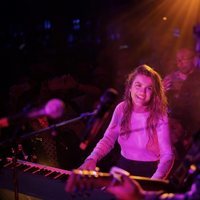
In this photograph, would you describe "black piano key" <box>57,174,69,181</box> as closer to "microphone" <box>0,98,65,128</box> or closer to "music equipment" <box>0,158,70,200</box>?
"music equipment" <box>0,158,70,200</box>

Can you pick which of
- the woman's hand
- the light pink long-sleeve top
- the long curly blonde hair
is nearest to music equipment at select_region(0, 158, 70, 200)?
the woman's hand

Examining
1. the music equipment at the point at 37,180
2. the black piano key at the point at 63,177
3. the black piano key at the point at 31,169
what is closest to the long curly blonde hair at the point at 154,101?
the black piano key at the point at 63,177

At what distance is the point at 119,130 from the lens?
13.9ft

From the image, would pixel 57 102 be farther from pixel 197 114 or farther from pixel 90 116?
pixel 197 114

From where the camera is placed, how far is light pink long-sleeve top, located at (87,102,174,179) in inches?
151

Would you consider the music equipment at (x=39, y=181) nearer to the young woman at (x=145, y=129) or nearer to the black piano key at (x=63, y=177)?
the black piano key at (x=63, y=177)

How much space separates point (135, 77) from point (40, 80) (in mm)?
2700

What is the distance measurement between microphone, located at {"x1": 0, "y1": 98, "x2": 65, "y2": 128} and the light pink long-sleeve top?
1.49m

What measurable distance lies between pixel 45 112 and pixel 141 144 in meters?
1.78

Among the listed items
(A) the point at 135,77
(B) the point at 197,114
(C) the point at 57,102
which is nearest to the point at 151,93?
(A) the point at 135,77

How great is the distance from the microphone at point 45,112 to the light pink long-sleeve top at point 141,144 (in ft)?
4.89

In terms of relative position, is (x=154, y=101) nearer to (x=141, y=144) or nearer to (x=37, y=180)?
(x=141, y=144)

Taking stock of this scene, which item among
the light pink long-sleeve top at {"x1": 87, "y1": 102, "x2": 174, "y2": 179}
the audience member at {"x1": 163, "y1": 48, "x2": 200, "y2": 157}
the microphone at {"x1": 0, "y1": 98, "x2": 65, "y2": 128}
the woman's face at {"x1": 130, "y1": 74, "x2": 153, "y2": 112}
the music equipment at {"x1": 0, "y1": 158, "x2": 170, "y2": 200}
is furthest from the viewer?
the audience member at {"x1": 163, "y1": 48, "x2": 200, "y2": 157}

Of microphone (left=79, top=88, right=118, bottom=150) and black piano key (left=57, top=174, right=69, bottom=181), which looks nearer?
microphone (left=79, top=88, right=118, bottom=150)
